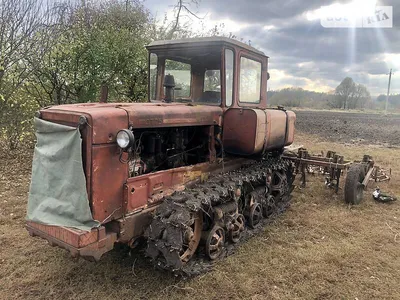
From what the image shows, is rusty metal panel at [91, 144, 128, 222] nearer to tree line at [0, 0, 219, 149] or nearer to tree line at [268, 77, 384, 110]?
tree line at [0, 0, 219, 149]

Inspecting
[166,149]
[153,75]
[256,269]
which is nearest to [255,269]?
[256,269]

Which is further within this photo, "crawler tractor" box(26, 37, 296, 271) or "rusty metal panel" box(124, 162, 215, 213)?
"rusty metal panel" box(124, 162, 215, 213)

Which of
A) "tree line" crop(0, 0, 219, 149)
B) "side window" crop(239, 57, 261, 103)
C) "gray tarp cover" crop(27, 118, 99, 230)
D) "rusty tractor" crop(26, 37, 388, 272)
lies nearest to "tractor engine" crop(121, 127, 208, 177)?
"rusty tractor" crop(26, 37, 388, 272)

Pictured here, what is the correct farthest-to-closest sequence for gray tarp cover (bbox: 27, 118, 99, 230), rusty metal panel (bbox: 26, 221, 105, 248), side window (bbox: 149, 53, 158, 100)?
side window (bbox: 149, 53, 158, 100)
gray tarp cover (bbox: 27, 118, 99, 230)
rusty metal panel (bbox: 26, 221, 105, 248)

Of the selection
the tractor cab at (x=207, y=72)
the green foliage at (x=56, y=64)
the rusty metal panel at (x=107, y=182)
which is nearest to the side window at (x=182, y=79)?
the tractor cab at (x=207, y=72)

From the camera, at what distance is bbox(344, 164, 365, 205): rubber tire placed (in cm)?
691

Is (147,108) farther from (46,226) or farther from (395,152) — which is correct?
(395,152)

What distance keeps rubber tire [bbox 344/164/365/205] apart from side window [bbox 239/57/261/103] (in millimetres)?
2602

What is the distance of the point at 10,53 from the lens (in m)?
8.68

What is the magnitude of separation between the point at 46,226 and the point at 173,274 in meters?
1.55

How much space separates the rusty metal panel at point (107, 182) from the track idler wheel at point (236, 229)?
168 centimetres

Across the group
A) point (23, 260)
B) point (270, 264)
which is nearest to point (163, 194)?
point (270, 264)

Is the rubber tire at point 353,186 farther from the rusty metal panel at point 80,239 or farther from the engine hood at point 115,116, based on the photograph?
the rusty metal panel at point 80,239

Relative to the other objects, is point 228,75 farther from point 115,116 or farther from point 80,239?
point 80,239
